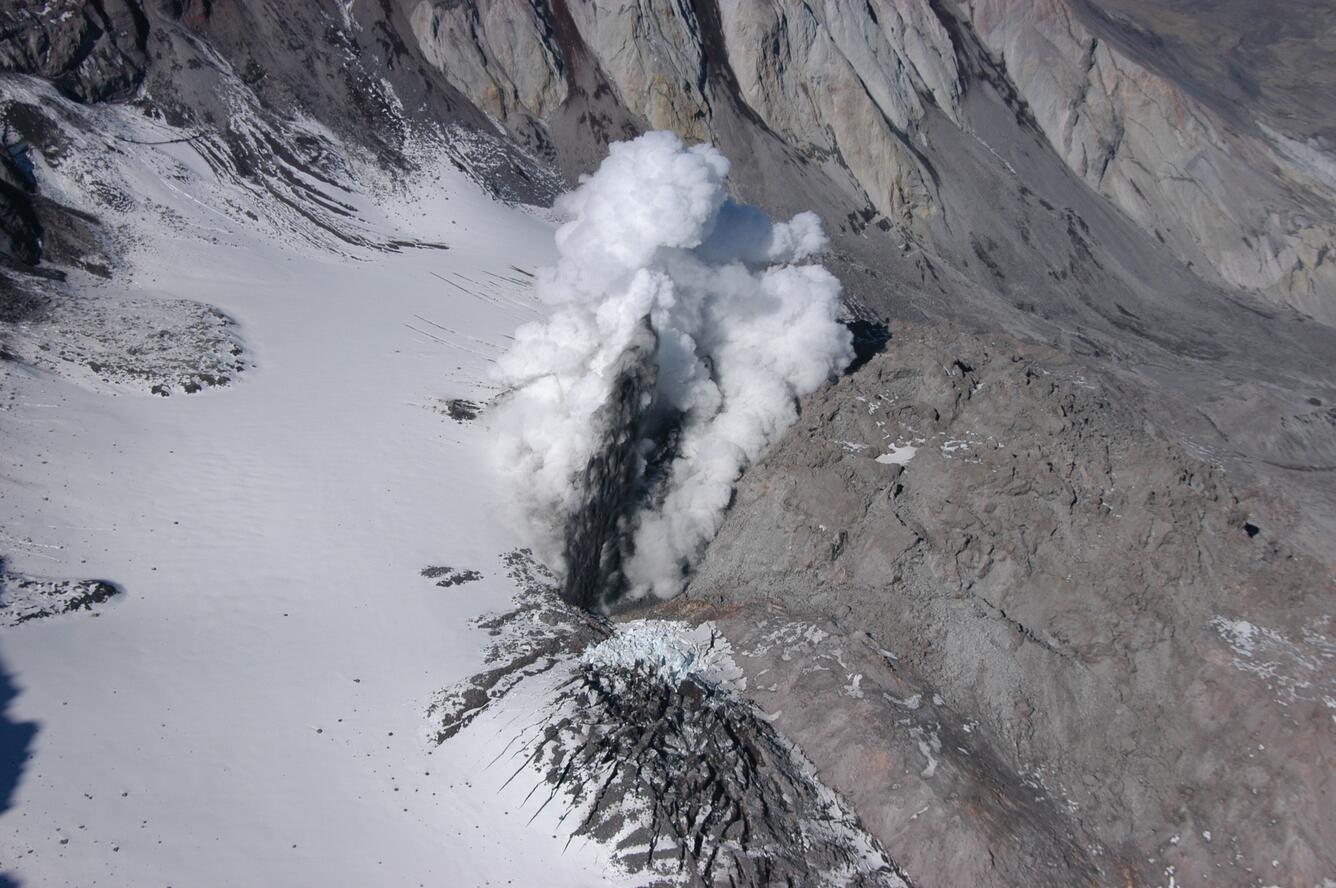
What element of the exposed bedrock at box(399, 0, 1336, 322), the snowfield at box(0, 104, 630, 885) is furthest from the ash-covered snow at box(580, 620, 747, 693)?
the exposed bedrock at box(399, 0, 1336, 322)

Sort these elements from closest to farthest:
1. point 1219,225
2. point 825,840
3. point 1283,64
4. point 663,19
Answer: point 825,840 → point 663,19 → point 1219,225 → point 1283,64

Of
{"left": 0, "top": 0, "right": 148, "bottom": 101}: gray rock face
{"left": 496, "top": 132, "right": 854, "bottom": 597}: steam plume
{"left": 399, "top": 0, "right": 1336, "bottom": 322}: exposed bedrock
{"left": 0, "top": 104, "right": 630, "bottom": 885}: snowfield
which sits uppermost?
{"left": 399, "top": 0, "right": 1336, "bottom": 322}: exposed bedrock

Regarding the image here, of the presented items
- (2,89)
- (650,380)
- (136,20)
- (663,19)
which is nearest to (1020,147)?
(663,19)

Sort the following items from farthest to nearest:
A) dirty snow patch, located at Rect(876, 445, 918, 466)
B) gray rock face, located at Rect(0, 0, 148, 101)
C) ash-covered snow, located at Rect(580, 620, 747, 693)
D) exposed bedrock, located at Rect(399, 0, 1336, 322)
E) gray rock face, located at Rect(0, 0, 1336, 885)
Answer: exposed bedrock, located at Rect(399, 0, 1336, 322), gray rock face, located at Rect(0, 0, 148, 101), dirty snow patch, located at Rect(876, 445, 918, 466), ash-covered snow, located at Rect(580, 620, 747, 693), gray rock face, located at Rect(0, 0, 1336, 885)

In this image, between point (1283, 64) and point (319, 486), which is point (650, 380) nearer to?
point (319, 486)

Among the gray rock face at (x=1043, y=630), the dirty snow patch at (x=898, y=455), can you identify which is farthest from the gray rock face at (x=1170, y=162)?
the dirty snow patch at (x=898, y=455)

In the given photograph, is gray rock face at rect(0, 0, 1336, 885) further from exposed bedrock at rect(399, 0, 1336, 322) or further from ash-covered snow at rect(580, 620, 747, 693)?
ash-covered snow at rect(580, 620, 747, 693)

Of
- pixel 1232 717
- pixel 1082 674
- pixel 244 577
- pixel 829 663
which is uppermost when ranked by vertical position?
pixel 1232 717
